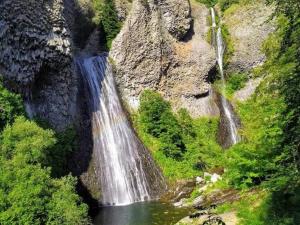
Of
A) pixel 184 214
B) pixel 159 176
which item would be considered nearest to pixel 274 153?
pixel 184 214

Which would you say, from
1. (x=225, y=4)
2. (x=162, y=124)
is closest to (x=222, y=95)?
(x=162, y=124)

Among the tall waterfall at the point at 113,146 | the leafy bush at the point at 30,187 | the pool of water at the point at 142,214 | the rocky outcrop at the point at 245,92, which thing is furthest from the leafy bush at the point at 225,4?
the leafy bush at the point at 30,187

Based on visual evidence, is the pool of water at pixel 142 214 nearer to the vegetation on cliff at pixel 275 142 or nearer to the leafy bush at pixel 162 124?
the vegetation on cliff at pixel 275 142

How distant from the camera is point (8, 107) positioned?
2094 centimetres

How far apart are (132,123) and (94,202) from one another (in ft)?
27.5

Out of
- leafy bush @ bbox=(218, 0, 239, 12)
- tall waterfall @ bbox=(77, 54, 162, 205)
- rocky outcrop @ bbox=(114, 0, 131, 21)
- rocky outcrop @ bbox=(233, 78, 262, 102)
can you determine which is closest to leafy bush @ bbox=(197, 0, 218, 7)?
leafy bush @ bbox=(218, 0, 239, 12)

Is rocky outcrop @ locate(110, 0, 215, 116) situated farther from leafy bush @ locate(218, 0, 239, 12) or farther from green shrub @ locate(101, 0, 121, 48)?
leafy bush @ locate(218, 0, 239, 12)

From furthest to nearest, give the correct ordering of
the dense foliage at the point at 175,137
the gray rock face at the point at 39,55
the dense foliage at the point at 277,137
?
1. the dense foliage at the point at 175,137
2. the gray rock face at the point at 39,55
3. the dense foliage at the point at 277,137

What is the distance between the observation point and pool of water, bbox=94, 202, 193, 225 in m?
20.8

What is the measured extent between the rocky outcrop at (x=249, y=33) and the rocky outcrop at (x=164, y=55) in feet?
9.71

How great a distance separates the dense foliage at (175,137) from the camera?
30359 millimetres

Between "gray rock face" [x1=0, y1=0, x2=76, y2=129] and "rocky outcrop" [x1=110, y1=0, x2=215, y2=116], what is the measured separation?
688 cm

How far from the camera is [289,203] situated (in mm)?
15492

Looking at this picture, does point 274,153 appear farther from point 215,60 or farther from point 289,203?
point 215,60
